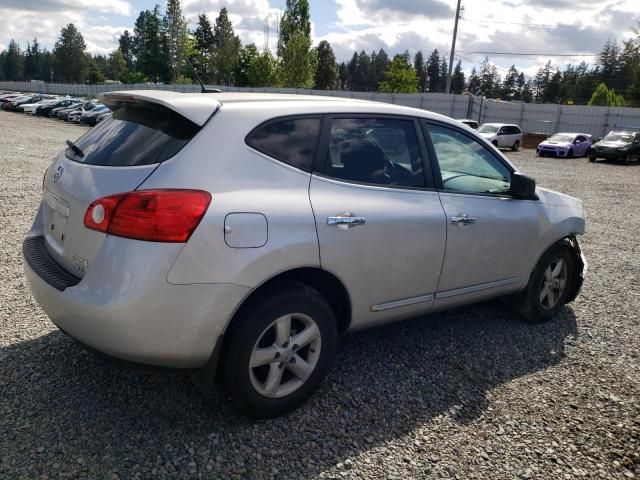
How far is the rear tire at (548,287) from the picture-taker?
4487mm

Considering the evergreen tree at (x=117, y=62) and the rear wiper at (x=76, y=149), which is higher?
the evergreen tree at (x=117, y=62)

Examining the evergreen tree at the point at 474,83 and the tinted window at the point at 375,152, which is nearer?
the tinted window at the point at 375,152

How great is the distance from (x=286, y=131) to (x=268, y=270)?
2.64ft

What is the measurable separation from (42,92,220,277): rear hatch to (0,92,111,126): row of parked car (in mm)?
26500

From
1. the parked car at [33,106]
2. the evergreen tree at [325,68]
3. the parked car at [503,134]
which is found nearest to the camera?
the parked car at [503,134]

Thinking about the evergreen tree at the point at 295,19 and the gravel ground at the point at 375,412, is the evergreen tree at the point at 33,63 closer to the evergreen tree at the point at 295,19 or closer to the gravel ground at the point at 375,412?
the evergreen tree at the point at 295,19

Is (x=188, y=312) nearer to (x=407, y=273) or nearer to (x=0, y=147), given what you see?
(x=407, y=273)

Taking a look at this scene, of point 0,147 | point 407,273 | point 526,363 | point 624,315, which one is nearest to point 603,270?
point 624,315

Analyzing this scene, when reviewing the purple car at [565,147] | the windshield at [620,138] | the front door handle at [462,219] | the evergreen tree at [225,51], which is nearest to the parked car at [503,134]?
the purple car at [565,147]

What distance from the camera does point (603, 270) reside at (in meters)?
6.49

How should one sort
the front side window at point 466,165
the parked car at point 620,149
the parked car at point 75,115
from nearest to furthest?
1. the front side window at point 466,165
2. the parked car at point 620,149
3. the parked car at point 75,115

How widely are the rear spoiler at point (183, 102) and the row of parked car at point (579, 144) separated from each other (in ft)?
74.4

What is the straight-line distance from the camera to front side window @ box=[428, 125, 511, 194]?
373 cm

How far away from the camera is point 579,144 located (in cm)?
2847
